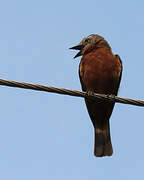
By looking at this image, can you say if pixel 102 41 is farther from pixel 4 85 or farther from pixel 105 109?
pixel 4 85

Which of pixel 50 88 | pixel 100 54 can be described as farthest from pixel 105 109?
pixel 50 88

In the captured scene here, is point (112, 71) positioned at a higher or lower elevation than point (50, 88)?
higher

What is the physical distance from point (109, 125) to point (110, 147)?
39cm

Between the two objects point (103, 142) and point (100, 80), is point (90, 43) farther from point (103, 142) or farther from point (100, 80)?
point (103, 142)

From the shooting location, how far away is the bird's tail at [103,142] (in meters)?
6.88

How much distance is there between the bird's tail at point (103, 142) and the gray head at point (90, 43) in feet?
4.11

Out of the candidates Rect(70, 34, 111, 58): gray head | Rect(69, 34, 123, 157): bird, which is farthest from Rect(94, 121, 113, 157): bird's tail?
Rect(70, 34, 111, 58): gray head

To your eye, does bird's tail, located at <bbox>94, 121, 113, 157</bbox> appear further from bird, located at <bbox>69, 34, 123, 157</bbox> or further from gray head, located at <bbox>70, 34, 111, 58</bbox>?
gray head, located at <bbox>70, 34, 111, 58</bbox>

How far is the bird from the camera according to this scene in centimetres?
659

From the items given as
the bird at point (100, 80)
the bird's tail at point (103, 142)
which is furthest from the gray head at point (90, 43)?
the bird's tail at point (103, 142)

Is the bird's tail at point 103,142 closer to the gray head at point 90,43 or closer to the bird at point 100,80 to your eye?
the bird at point 100,80

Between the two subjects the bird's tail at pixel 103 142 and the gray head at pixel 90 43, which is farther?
the gray head at pixel 90 43

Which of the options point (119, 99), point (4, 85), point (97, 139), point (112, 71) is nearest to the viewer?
point (4, 85)

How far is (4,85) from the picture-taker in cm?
446
